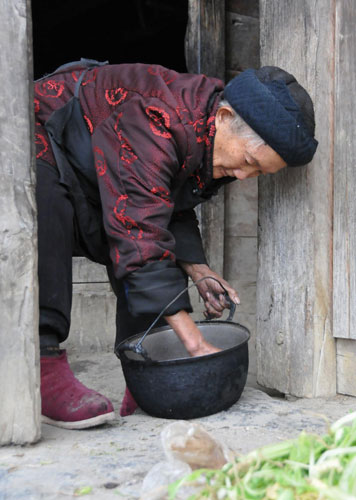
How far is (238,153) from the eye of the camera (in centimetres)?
209

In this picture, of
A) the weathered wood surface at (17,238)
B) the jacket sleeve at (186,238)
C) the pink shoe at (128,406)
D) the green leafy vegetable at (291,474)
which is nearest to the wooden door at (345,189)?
the jacket sleeve at (186,238)

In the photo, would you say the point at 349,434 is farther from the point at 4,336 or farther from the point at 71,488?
the point at 4,336

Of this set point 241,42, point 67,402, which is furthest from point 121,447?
point 241,42

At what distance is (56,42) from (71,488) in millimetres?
6675

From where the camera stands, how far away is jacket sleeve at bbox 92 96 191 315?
193 cm

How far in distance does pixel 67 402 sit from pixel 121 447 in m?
0.29

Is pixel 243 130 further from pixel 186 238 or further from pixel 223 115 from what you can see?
pixel 186 238

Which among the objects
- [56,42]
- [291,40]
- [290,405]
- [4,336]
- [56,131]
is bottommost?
[290,405]

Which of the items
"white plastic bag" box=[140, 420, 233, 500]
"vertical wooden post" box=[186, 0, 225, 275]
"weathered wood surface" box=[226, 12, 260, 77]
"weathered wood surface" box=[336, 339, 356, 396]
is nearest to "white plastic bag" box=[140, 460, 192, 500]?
"white plastic bag" box=[140, 420, 233, 500]

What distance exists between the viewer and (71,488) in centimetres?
140

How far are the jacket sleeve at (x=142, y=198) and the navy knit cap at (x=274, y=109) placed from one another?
24cm

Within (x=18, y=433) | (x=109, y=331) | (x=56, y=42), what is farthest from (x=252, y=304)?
(x=56, y=42)

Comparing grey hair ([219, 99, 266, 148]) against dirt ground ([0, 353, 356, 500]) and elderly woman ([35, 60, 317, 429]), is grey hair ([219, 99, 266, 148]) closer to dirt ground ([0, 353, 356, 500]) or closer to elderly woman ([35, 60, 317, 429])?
elderly woman ([35, 60, 317, 429])

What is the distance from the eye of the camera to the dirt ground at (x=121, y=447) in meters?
1.41
